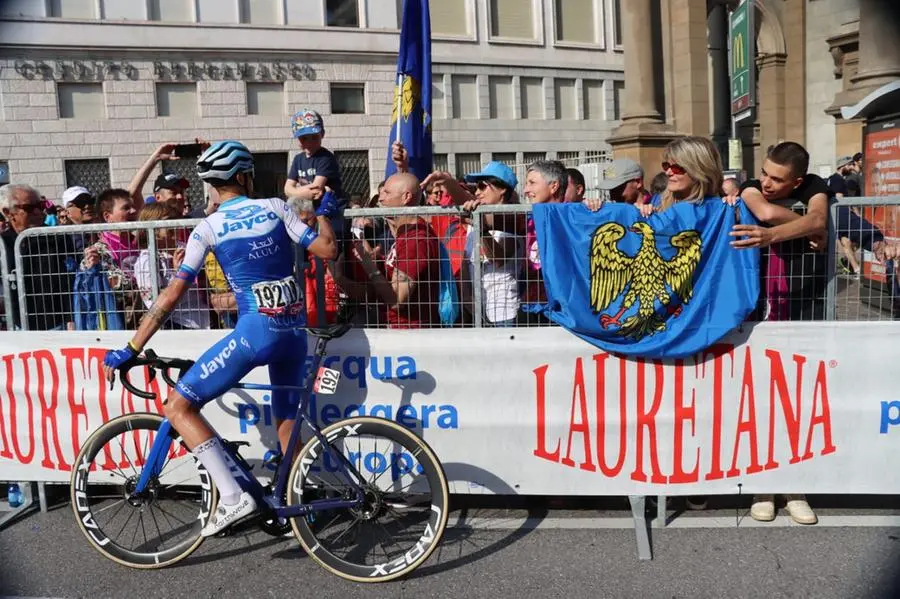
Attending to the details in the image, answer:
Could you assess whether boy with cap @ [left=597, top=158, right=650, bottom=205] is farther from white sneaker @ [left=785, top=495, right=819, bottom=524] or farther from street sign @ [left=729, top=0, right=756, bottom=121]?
street sign @ [left=729, top=0, right=756, bottom=121]

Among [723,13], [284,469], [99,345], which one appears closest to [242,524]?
[284,469]

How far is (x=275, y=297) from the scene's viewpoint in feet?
12.5

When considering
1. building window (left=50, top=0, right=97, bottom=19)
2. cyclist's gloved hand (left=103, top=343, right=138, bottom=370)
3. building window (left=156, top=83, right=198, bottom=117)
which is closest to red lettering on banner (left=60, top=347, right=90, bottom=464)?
cyclist's gloved hand (left=103, top=343, right=138, bottom=370)

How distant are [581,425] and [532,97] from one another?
3052 centimetres

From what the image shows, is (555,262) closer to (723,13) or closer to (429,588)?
(429,588)

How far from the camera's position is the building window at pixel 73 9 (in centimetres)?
2455

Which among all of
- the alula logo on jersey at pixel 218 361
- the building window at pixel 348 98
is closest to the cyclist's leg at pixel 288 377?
the alula logo on jersey at pixel 218 361

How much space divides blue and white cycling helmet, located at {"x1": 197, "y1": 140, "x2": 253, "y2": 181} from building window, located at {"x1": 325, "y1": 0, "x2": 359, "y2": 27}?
26.9m

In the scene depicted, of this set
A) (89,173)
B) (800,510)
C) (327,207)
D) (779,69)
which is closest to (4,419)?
(327,207)

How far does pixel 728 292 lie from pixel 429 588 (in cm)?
230

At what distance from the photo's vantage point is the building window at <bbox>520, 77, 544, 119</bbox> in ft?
108

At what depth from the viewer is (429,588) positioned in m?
3.74

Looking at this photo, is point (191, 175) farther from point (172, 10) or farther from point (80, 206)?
point (80, 206)

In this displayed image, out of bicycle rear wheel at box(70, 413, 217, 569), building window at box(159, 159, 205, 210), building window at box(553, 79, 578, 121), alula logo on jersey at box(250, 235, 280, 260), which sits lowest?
bicycle rear wheel at box(70, 413, 217, 569)
